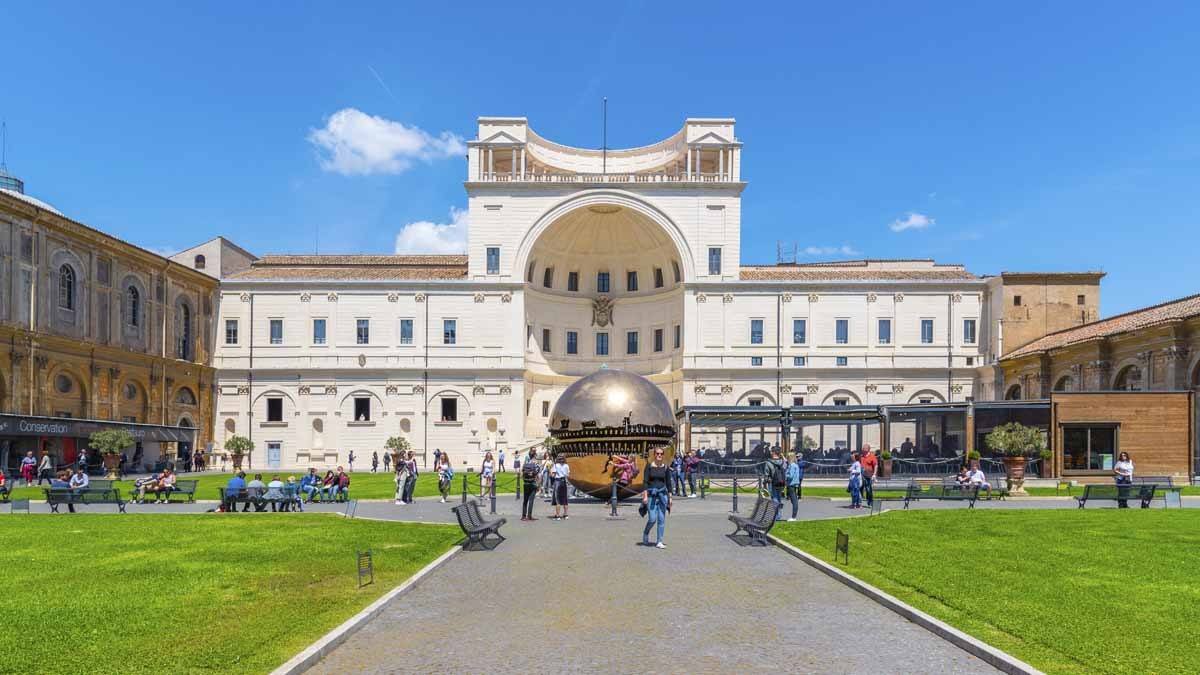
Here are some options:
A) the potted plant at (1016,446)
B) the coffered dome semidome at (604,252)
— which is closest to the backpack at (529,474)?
the potted plant at (1016,446)

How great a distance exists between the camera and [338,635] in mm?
8883

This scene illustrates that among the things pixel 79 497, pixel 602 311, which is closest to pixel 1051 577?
pixel 79 497

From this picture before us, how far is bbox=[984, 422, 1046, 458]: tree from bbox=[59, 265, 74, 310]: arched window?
145 feet

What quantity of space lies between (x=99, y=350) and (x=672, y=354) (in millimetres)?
35389

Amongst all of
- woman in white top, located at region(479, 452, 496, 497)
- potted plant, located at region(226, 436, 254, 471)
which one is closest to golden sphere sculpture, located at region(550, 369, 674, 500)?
woman in white top, located at region(479, 452, 496, 497)

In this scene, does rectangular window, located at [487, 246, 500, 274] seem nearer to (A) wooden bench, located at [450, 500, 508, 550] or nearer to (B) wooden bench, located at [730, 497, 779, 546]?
(A) wooden bench, located at [450, 500, 508, 550]

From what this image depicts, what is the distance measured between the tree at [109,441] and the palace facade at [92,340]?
1891 mm

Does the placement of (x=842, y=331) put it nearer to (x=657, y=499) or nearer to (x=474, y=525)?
(x=657, y=499)

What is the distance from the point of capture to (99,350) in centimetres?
4522

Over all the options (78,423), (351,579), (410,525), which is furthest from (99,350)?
(351,579)

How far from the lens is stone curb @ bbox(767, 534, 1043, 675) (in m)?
7.91

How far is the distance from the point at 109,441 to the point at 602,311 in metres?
34.0

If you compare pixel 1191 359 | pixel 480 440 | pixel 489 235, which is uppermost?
pixel 489 235

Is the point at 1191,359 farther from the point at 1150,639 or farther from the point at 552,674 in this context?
the point at 552,674
